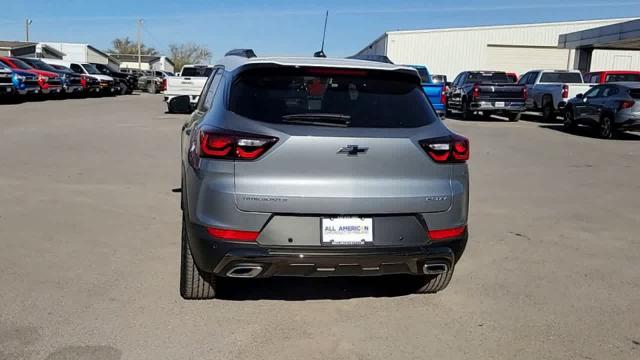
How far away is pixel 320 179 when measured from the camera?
11.4 ft

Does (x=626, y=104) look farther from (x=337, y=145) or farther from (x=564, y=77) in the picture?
(x=337, y=145)

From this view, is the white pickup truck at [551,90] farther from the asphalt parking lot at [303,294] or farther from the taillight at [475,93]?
the asphalt parking lot at [303,294]

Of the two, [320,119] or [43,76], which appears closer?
[320,119]

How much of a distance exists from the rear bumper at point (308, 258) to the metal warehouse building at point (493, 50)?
40.6 meters

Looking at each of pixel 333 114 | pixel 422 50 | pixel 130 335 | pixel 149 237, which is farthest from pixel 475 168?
pixel 422 50

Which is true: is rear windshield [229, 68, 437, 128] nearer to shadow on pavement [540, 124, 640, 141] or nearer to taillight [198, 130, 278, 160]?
taillight [198, 130, 278, 160]

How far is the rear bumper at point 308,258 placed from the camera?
3.48 metres

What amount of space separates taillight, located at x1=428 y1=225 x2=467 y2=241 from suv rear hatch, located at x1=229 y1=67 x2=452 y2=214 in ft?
0.49

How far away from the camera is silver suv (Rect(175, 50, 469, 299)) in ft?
11.3

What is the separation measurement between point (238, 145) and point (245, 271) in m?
0.75

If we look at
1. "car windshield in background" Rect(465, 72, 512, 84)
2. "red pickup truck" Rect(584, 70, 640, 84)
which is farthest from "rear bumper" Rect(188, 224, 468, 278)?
"car windshield in background" Rect(465, 72, 512, 84)

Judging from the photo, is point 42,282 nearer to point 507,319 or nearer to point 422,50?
point 507,319

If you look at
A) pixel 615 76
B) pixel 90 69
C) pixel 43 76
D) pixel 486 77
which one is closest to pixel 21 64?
pixel 43 76

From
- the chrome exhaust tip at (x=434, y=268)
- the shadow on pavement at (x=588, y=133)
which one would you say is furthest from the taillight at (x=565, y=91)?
the chrome exhaust tip at (x=434, y=268)
